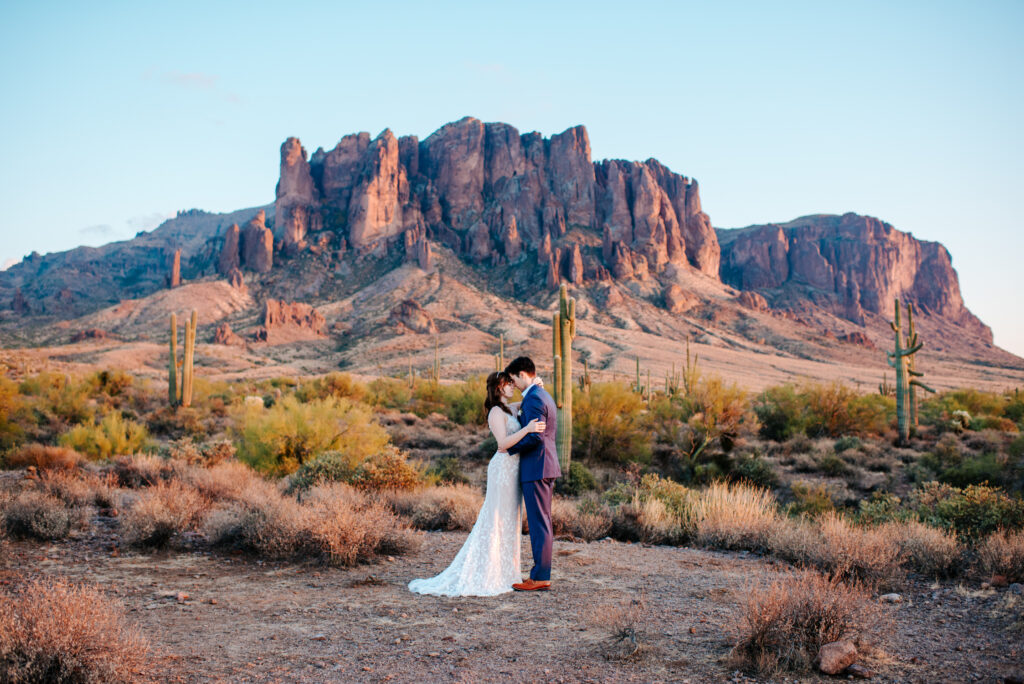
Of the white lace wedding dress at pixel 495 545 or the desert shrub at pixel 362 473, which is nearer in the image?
the white lace wedding dress at pixel 495 545

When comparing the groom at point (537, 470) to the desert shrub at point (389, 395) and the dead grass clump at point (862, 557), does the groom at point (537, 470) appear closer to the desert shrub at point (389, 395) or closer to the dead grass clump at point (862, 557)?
the dead grass clump at point (862, 557)

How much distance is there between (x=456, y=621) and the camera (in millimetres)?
5266

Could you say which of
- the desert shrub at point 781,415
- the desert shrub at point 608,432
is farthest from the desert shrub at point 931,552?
the desert shrub at point 781,415

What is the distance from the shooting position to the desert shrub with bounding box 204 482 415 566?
7082 mm

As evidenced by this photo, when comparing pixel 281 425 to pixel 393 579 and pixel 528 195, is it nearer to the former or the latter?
pixel 393 579

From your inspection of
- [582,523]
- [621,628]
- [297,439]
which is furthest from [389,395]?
[621,628]

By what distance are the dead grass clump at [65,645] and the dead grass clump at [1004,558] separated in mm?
7245

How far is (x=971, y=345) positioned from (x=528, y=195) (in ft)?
306

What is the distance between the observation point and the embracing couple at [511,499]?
6.05m

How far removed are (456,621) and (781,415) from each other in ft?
63.7

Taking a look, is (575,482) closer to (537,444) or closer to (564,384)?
(564,384)

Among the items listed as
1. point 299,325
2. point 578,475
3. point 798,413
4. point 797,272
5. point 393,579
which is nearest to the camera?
point 393,579

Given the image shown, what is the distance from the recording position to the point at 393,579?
662 cm

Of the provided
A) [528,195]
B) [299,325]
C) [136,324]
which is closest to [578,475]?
[299,325]
